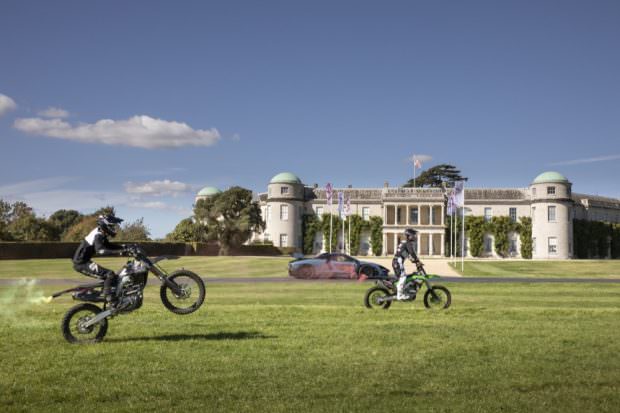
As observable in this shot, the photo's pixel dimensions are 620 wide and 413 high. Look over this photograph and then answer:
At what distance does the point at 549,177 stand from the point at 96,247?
8086cm

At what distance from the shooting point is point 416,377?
826 cm

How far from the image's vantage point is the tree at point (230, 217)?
7712 centimetres

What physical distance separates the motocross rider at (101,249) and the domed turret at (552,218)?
7780 centimetres

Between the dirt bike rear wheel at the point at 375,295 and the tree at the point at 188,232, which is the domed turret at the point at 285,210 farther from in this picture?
the dirt bike rear wheel at the point at 375,295

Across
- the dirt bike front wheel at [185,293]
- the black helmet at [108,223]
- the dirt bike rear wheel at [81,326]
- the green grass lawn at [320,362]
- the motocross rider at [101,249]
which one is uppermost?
the black helmet at [108,223]

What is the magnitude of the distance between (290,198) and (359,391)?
79286mm

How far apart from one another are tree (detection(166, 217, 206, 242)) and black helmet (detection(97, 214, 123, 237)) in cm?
6840

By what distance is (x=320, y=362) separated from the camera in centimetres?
906

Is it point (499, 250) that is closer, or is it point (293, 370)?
point (293, 370)

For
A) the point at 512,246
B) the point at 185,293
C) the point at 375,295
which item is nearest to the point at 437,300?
the point at 375,295

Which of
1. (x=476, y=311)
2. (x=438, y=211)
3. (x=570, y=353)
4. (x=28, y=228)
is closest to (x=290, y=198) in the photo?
(x=438, y=211)

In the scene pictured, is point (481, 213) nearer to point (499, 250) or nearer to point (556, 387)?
point (499, 250)

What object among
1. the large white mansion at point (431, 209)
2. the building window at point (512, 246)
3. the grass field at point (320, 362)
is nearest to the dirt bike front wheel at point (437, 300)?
the grass field at point (320, 362)

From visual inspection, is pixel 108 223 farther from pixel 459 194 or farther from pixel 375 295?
pixel 459 194
